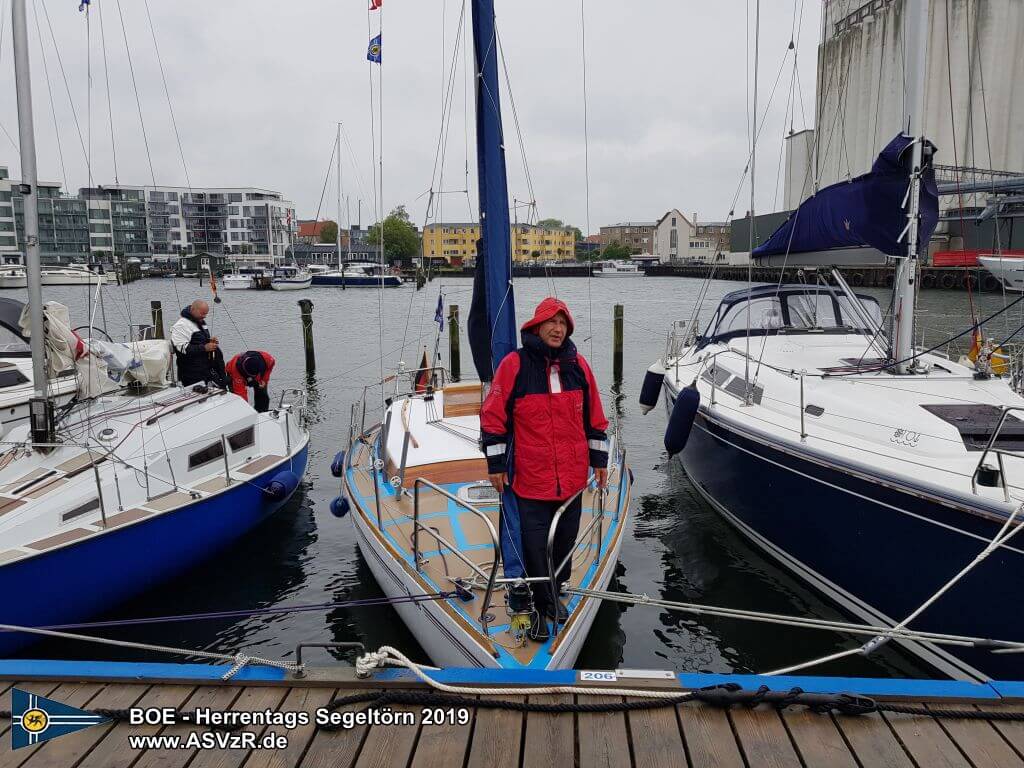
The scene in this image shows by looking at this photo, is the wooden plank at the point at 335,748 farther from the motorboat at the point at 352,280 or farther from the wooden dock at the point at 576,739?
the motorboat at the point at 352,280

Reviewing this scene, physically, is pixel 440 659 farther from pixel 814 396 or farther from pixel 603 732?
pixel 814 396

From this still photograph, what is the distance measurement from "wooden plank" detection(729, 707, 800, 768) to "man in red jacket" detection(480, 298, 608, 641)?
1.38 m

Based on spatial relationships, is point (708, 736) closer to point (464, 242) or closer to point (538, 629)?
point (538, 629)

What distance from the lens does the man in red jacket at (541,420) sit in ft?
13.5

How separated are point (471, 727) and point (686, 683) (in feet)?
3.42

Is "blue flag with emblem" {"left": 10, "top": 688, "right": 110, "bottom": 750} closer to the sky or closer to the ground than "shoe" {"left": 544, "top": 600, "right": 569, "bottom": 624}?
closer to the sky

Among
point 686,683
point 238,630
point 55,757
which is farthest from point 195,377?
point 686,683

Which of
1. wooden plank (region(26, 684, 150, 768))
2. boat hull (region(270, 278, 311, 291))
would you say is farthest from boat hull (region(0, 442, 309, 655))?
boat hull (region(270, 278, 311, 291))

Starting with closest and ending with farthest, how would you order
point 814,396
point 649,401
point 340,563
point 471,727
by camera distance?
point 471,727 < point 814,396 < point 340,563 < point 649,401

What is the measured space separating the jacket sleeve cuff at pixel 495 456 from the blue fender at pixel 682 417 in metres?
4.30

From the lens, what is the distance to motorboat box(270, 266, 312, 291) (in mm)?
63031

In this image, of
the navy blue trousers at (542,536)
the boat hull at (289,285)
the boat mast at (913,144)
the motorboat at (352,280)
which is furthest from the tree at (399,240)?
the navy blue trousers at (542,536)

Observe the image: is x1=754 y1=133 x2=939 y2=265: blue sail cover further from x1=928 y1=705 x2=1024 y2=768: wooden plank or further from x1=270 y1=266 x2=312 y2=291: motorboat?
x1=270 y1=266 x2=312 y2=291: motorboat

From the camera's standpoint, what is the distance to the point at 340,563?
Result: 27.6ft
